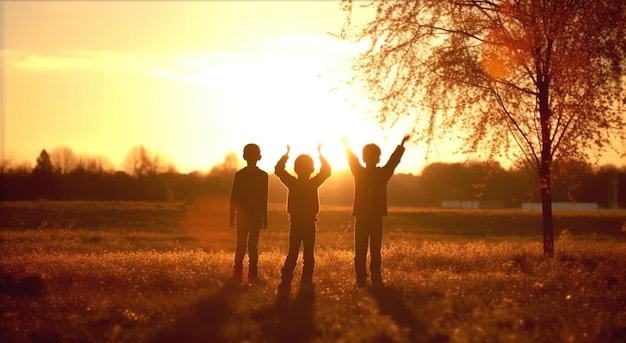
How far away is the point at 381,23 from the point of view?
18.0 metres

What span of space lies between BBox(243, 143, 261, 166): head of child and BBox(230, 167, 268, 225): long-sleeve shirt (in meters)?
0.15

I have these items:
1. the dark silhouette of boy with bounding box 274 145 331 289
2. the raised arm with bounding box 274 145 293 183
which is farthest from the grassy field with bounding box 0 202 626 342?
the raised arm with bounding box 274 145 293 183

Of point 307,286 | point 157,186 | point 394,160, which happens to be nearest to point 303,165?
point 394,160

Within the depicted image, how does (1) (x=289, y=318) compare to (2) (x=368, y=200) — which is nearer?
(1) (x=289, y=318)

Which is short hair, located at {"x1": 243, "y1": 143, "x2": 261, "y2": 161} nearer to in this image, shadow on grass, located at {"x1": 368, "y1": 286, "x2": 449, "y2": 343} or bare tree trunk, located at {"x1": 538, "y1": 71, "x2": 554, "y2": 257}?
shadow on grass, located at {"x1": 368, "y1": 286, "x2": 449, "y2": 343}

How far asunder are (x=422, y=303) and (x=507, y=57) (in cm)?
851

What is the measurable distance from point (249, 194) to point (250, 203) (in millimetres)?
165

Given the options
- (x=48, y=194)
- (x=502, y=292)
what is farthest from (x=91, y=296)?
(x=48, y=194)

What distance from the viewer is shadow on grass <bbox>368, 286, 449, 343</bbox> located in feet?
29.6

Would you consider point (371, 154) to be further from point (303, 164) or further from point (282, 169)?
point (282, 169)

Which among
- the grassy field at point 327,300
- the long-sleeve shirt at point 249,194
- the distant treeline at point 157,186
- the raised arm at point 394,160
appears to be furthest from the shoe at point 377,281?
the distant treeline at point 157,186

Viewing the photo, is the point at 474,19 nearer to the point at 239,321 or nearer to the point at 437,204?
the point at 239,321

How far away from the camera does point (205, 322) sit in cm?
998

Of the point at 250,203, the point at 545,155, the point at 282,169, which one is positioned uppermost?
the point at 545,155
